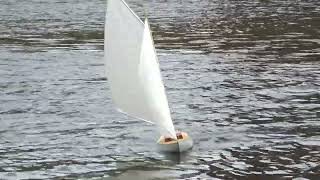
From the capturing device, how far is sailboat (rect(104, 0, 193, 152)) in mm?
17391

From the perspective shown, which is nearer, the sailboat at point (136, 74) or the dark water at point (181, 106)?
the dark water at point (181, 106)

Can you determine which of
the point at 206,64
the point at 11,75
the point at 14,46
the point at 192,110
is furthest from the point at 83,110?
the point at 14,46

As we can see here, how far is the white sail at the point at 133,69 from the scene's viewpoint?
17391mm

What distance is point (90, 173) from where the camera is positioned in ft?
51.9

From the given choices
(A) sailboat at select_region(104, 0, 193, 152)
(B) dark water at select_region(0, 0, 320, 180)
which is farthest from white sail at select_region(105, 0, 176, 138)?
(B) dark water at select_region(0, 0, 320, 180)

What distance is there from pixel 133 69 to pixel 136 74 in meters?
0.28

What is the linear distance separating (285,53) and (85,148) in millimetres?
18743

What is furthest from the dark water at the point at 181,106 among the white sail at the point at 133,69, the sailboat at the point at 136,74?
the white sail at the point at 133,69

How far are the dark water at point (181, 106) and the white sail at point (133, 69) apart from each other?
936 mm

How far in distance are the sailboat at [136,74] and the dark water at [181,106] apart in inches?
25.0

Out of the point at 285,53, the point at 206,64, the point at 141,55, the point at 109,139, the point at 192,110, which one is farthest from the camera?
the point at 285,53

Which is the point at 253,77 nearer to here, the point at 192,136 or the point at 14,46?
the point at 192,136

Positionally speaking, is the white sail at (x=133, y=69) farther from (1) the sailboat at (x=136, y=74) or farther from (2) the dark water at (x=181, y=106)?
(2) the dark water at (x=181, y=106)

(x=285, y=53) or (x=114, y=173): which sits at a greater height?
(x=285, y=53)
